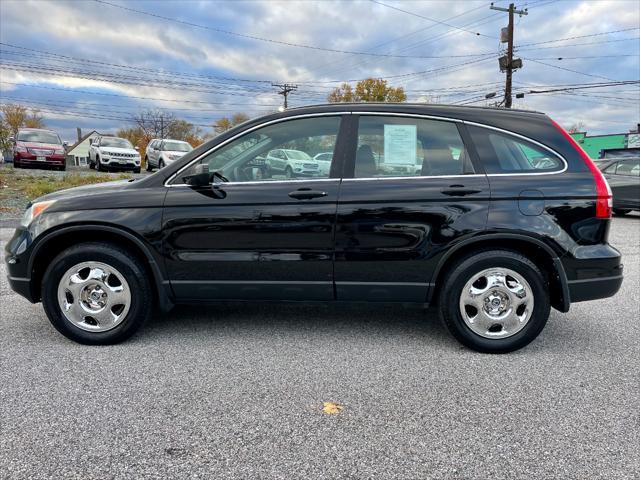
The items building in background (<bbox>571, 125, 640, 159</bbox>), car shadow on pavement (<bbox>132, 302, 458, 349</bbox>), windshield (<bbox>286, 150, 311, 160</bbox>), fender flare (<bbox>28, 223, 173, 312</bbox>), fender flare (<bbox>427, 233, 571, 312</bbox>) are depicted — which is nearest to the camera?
fender flare (<bbox>427, 233, 571, 312</bbox>)

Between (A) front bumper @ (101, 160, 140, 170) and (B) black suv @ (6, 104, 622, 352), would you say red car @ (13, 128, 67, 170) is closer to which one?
(A) front bumper @ (101, 160, 140, 170)

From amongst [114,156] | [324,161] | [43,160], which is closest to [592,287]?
[324,161]

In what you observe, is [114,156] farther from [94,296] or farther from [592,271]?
[592,271]

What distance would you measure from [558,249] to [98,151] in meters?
21.2

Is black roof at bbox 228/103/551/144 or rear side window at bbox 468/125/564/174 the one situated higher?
black roof at bbox 228/103/551/144

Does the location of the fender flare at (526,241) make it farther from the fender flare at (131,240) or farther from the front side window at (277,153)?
the fender flare at (131,240)

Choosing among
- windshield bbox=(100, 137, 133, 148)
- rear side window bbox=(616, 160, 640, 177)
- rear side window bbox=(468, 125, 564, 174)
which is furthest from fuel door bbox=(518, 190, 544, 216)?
windshield bbox=(100, 137, 133, 148)

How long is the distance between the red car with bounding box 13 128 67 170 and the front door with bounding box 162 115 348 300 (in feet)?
60.0

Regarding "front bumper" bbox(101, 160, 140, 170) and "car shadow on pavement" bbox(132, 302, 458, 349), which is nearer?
"car shadow on pavement" bbox(132, 302, 458, 349)

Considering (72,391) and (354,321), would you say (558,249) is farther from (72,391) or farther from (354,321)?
(72,391)

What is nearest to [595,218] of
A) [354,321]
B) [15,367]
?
[354,321]

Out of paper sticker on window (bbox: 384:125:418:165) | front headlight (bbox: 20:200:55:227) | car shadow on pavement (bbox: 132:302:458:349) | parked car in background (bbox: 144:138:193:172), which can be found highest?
parked car in background (bbox: 144:138:193:172)

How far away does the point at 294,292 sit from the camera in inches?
136

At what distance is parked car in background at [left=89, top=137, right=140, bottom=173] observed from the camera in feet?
66.9
